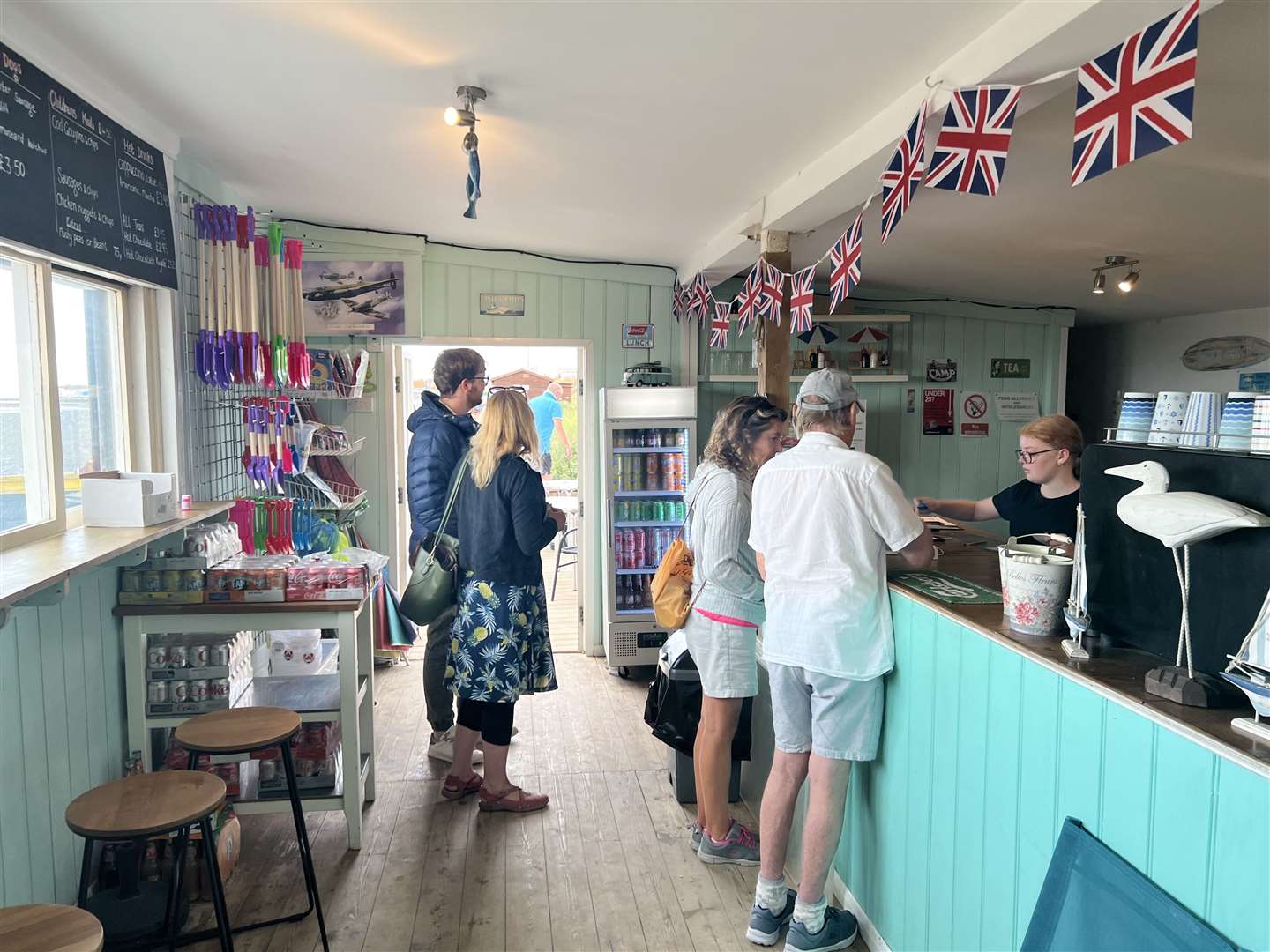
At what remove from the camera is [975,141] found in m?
2.00

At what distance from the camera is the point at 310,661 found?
143 inches

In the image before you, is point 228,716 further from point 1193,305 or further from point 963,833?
point 1193,305

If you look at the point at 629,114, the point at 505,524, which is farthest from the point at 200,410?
the point at 629,114

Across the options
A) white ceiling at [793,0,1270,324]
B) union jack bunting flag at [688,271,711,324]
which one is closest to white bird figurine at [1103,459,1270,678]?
white ceiling at [793,0,1270,324]

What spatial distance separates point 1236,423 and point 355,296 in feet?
15.2

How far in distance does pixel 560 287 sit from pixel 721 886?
3.73 meters

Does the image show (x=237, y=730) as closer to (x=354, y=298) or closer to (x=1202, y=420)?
(x=1202, y=420)

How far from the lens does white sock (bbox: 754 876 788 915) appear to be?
2500 millimetres

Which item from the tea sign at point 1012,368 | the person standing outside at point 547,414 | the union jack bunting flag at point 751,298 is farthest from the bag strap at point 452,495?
the person standing outside at point 547,414

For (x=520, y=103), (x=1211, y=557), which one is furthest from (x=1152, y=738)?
(x=520, y=103)

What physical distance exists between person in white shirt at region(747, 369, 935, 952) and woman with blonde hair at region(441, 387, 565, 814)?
0.97 metres

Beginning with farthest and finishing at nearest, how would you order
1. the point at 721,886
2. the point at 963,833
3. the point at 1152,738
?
the point at 721,886, the point at 963,833, the point at 1152,738

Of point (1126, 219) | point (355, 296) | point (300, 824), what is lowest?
point (300, 824)

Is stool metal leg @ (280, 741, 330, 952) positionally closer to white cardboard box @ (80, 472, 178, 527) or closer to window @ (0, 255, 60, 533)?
white cardboard box @ (80, 472, 178, 527)
